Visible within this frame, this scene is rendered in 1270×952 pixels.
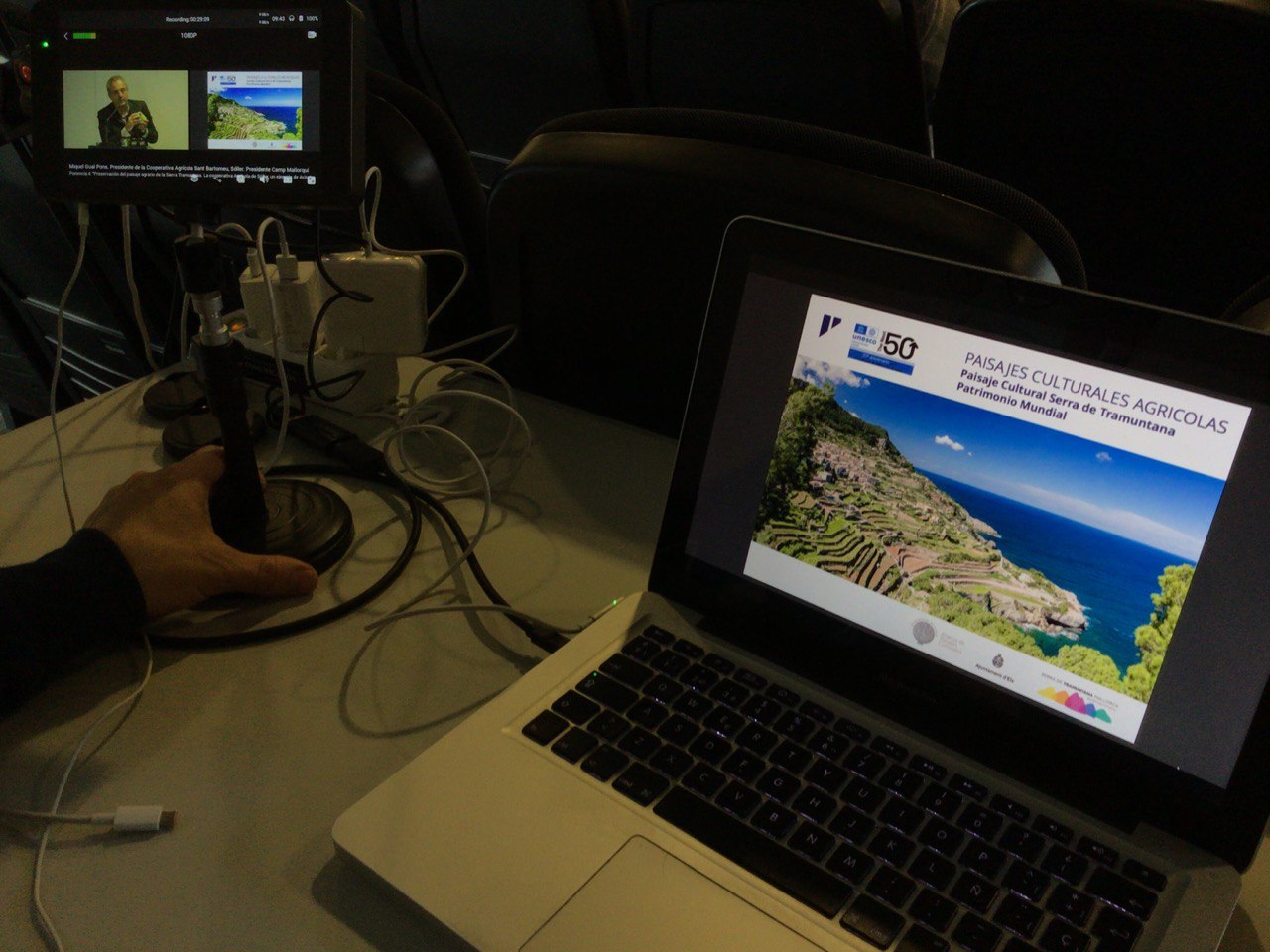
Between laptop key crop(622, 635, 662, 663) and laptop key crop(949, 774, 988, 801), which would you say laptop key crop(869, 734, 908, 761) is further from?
laptop key crop(622, 635, 662, 663)

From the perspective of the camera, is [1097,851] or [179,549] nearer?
[1097,851]

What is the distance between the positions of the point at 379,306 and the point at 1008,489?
0.62 m

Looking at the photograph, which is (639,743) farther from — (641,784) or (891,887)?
(891,887)

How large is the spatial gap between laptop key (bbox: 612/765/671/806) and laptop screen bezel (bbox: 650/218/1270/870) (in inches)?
5.4

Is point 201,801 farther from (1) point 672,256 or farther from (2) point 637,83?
(2) point 637,83

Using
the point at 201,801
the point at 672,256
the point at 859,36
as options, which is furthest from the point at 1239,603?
the point at 859,36

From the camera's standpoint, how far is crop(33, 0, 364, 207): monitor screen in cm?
66

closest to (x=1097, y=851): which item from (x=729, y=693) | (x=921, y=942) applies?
(x=921, y=942)

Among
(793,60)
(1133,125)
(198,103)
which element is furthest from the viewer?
(793,60)

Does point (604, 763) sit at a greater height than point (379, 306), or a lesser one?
lesser

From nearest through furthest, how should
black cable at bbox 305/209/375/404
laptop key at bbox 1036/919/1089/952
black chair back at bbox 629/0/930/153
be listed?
laptop key at bbox 1036/919/1089/952 < black cable at bbox 305/209/375/404 < black chair back at bbox 629/0/930/153

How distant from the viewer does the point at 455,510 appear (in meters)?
0.86

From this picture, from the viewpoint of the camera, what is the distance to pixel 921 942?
475 mm

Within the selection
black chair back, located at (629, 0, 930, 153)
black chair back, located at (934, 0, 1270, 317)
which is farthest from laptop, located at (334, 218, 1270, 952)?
black chair back, located at (629, 0, 930, 153)
